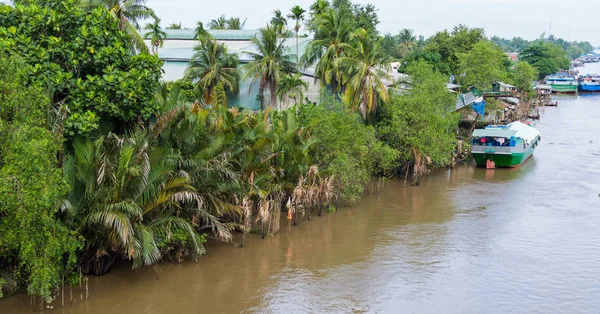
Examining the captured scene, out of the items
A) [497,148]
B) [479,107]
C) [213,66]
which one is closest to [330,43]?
[213,66]

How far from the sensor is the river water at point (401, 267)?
49.4 ft

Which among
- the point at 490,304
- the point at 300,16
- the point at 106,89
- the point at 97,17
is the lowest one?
the point at 490,304

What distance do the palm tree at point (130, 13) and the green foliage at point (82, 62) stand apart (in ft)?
30.2

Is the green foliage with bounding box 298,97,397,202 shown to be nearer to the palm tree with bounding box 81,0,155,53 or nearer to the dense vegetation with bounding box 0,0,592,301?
the dense vegetation with bounding box 0,0,592,301

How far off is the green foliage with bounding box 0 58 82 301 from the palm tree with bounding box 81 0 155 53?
12.0 meters

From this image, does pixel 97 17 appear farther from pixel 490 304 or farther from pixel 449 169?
pixel 449 169

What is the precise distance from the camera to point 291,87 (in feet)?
105

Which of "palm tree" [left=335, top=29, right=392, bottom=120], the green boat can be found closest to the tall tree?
the green boat

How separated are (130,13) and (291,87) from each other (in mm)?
9139

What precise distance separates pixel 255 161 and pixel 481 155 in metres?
18.8

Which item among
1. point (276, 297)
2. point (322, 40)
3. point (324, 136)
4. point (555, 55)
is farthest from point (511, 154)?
point (555, 55)

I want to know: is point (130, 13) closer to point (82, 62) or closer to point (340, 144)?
point (340, 144)

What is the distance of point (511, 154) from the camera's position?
33812mm

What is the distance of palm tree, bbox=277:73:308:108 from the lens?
104 feet
